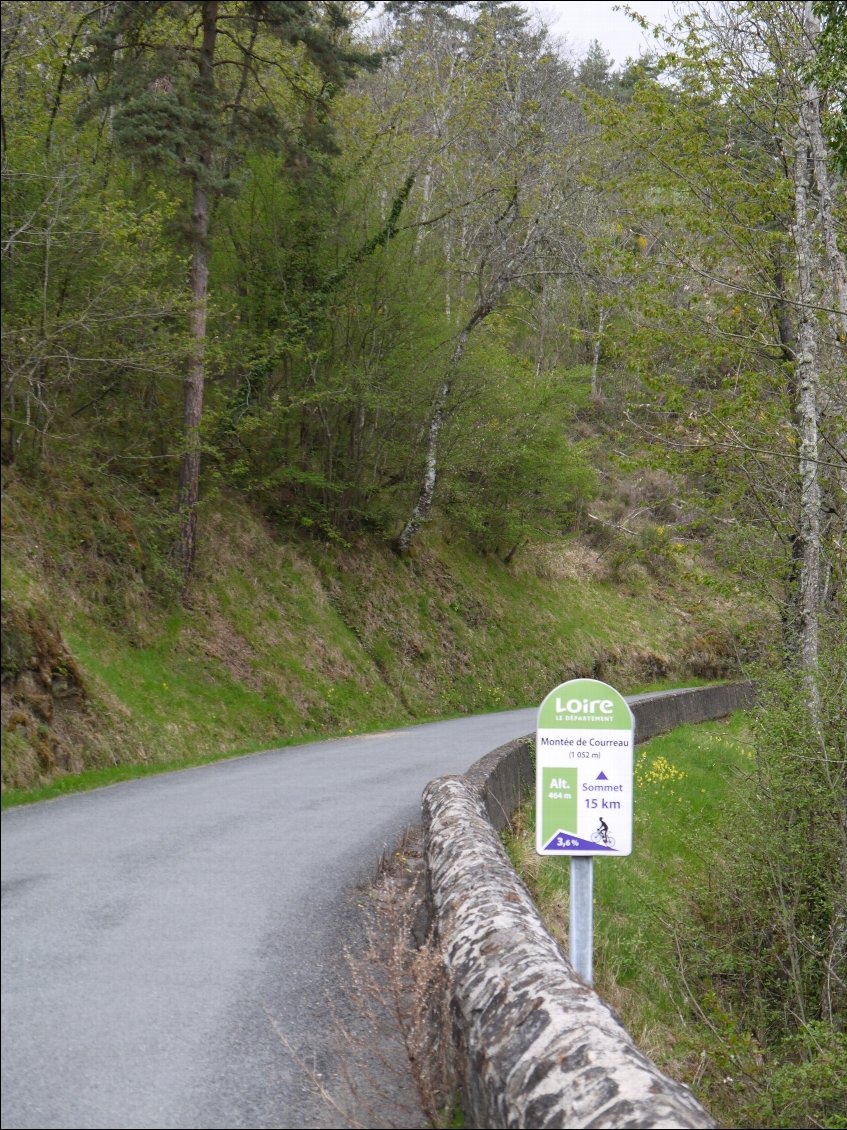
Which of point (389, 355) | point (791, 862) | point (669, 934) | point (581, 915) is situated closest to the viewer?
point (581, 915)

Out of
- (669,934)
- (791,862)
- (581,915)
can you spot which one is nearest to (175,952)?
(581,915)

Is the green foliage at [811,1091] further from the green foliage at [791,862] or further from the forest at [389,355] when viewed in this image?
the green foliage at [791,862]

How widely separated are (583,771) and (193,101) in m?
16.7

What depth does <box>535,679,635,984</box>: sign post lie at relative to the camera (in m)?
4.46

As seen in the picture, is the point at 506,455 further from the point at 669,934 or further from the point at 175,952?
the point at 175,952

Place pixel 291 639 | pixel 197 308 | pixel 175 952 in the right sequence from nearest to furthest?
pixel 175 952
pixel 197 308
pixel 291 639

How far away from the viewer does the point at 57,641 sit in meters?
13.5

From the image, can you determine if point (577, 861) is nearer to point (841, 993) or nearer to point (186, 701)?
point (841, 993)

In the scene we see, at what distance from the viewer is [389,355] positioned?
24.3 m

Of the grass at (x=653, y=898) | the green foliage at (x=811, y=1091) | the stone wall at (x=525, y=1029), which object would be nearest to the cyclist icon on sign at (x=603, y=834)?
the stone wall at (x=525, y=1029)

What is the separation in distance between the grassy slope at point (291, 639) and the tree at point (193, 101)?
2124 millimetres

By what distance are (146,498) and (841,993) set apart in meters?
14.2

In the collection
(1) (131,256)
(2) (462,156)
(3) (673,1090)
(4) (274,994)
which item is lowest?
(4) (274,994)

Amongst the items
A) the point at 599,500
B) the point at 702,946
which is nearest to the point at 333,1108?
the point at 702,946
